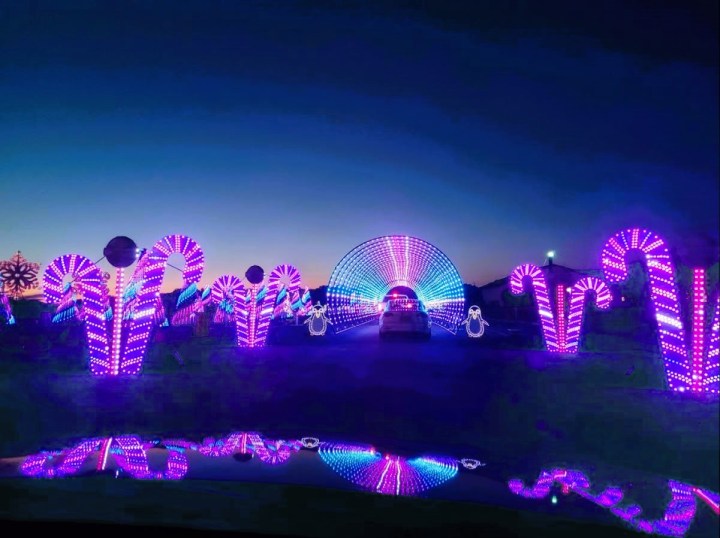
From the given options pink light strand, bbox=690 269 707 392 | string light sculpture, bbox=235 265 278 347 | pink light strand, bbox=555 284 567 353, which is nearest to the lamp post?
string light sculpture, bbox=235 265 278 347

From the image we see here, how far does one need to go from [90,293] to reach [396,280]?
62647 mm

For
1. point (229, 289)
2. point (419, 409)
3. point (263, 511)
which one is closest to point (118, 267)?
point (419, 409)

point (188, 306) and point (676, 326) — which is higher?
point (188, 306)

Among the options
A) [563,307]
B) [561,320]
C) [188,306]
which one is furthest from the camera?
[188,306]

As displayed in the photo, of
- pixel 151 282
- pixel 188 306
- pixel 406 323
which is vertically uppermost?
pixel 188 306

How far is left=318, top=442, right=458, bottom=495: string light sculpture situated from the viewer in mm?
4008

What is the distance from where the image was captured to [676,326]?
12.6 metres

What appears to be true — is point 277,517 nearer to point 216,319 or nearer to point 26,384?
point 26,384

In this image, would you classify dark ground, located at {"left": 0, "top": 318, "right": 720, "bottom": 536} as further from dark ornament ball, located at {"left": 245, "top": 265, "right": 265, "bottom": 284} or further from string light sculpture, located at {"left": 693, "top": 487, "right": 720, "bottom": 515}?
dark ornament ball, located at {"left": 245, "top": 265, "right": 265, "bottom": 284}

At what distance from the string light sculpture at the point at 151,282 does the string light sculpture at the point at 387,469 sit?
10.9 meters

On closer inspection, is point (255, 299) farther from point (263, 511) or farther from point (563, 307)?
point (263, 511)

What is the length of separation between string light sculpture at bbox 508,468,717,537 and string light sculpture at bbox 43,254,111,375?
12366 mm

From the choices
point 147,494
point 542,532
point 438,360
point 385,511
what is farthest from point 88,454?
point 438,360

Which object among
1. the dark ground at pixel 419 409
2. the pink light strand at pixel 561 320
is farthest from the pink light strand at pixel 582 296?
the dark ground at pixel 419 409
